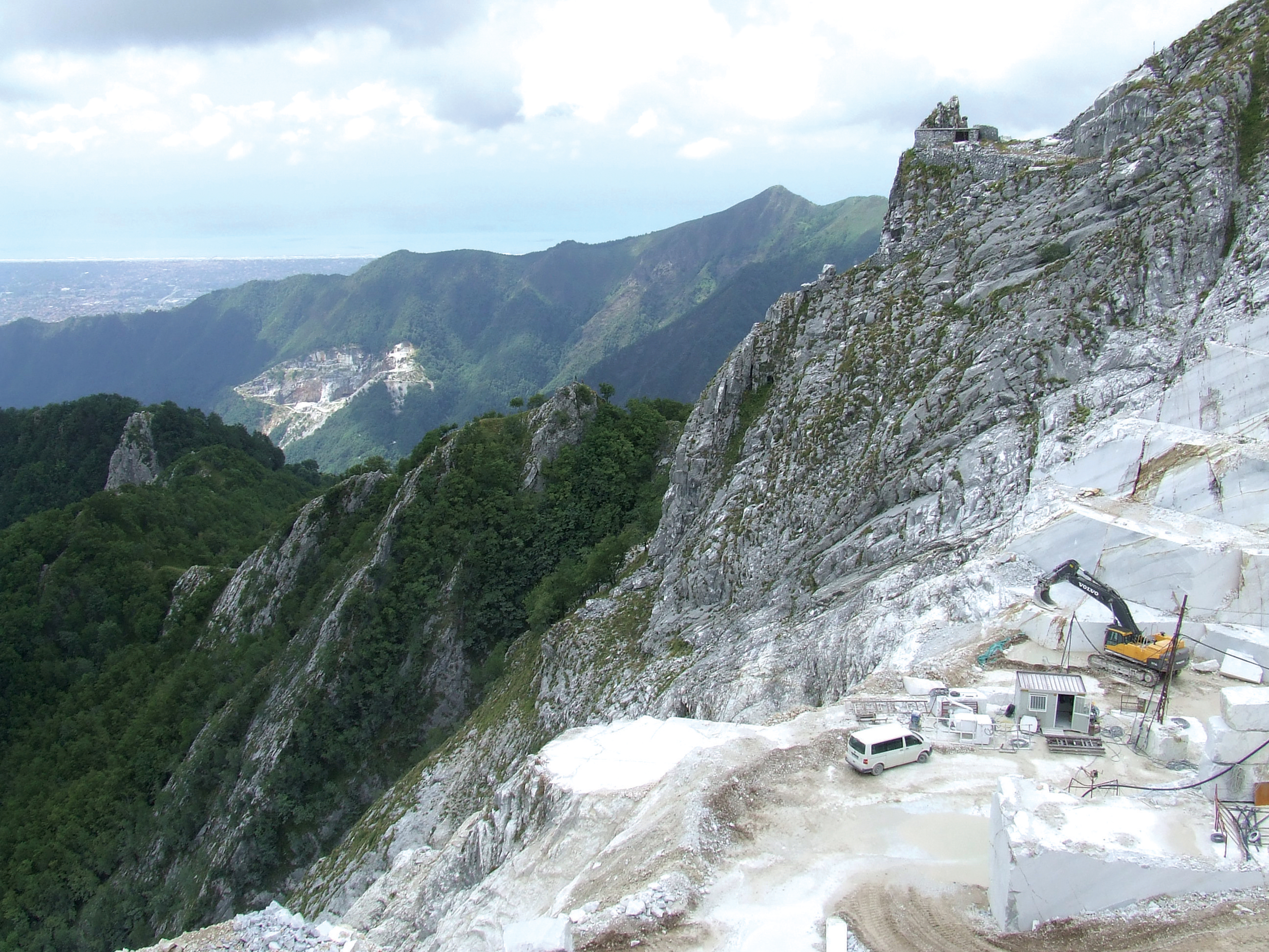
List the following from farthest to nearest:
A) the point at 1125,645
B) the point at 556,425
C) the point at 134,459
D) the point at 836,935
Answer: the point at 134,459
the point at 556,425
the point at 1125,645
the point at 836,935

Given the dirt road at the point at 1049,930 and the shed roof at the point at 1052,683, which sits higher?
the shed roof at the point at 1052,683

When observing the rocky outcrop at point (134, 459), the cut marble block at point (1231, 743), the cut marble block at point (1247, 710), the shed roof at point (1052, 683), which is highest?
the cut marble block at point (1247, 710)

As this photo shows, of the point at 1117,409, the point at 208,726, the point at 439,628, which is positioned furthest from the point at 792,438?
the point at 208,726

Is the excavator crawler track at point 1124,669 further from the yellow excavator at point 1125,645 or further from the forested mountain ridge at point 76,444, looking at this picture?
the forested mountain ridge at point 76,444

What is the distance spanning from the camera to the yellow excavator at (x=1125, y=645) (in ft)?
73.8

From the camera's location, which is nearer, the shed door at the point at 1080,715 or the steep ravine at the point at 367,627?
the shed door at the point at 1080,715

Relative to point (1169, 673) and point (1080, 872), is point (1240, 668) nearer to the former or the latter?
point (1169, 673)

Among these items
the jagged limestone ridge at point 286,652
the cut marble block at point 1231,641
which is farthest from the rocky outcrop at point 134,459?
the cut marble block at point 1231,641

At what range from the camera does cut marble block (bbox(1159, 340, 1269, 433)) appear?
27.9 meters

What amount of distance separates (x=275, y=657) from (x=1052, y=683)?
58.2m

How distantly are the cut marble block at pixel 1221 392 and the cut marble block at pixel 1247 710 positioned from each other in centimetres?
1557

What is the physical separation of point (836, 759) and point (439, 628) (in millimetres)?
43426

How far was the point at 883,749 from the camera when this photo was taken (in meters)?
18.8

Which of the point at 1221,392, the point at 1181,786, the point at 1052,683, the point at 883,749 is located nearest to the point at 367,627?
the point at 883,749
